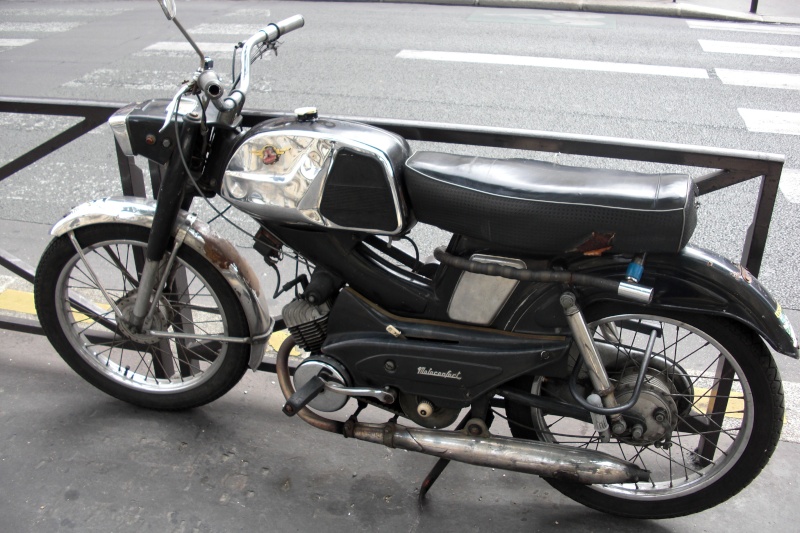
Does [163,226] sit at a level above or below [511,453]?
above

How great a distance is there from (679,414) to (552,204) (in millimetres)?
940

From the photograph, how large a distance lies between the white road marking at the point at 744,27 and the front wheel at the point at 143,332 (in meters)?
9.35

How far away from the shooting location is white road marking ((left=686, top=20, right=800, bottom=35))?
34.0ft

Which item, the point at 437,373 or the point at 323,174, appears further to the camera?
the point at 437,373

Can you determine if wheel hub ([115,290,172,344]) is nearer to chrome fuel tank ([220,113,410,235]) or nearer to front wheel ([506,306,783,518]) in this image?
chrome fuel tank ([220,113,410,235])

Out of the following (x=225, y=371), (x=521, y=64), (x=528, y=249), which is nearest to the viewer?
(x=528, y=249)

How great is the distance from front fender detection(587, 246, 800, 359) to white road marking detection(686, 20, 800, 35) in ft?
30.5

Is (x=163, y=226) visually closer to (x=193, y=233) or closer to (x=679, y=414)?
(x=193, y=233)

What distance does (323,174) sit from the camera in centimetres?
242

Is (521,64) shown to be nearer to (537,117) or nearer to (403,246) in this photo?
(537,117)

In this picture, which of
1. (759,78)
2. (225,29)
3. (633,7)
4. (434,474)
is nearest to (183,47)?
(225,29)

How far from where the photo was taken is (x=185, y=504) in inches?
110

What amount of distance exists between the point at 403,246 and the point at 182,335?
2.00 metres

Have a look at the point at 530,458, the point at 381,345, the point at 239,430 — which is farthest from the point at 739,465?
the point at 239,430
